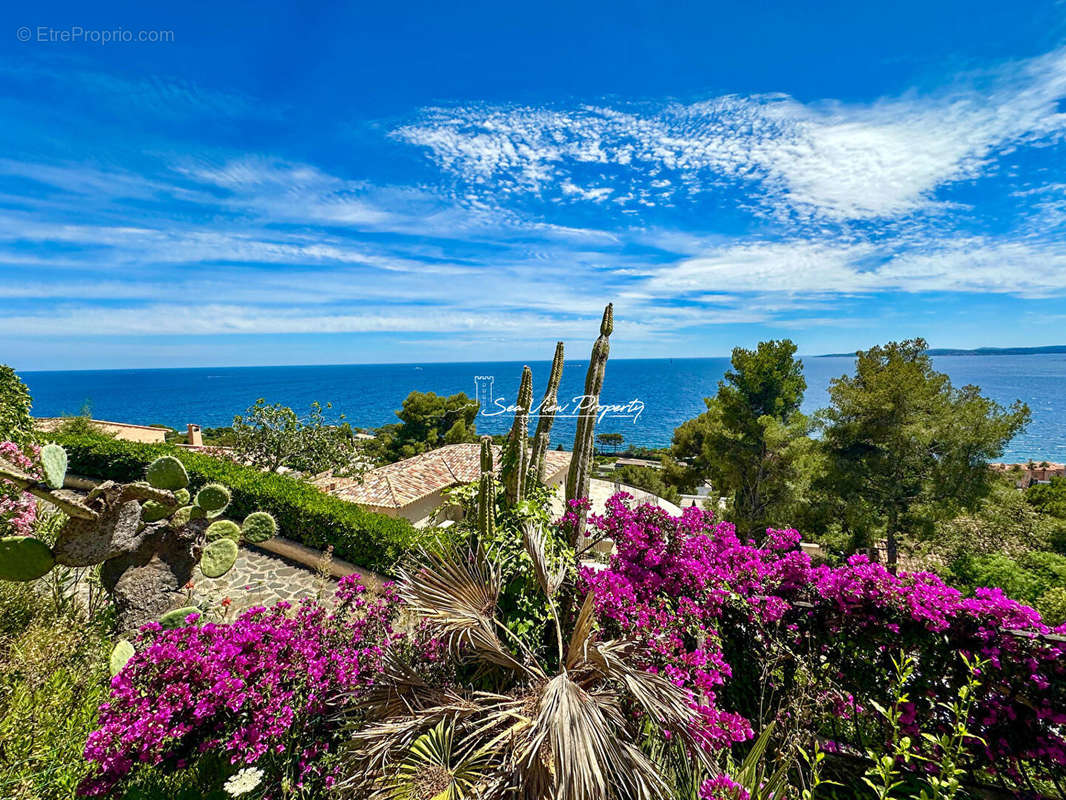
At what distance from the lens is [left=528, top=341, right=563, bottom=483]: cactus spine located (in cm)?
434

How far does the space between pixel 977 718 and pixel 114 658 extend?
6.35m

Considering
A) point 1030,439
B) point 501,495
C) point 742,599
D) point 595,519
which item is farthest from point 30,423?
point 1030,439

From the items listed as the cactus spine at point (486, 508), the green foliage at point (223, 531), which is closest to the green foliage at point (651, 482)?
the green foliage at point (223, 531)

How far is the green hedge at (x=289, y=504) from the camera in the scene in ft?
27.2

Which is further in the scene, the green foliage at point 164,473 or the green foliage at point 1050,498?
the green foliage at point 1050,498

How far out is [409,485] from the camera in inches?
586

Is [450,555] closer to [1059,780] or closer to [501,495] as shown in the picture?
[501,495]

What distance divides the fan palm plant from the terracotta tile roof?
821 centimetres

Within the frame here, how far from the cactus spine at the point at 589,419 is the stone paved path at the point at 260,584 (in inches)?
174

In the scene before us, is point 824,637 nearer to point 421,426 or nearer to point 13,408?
point 13,408

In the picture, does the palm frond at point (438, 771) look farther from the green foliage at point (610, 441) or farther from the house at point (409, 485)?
the green foliage at point (610, 441)

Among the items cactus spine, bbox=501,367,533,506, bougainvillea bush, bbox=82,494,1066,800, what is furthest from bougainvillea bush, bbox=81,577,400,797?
cactus spine, bbox=501,367,533,506

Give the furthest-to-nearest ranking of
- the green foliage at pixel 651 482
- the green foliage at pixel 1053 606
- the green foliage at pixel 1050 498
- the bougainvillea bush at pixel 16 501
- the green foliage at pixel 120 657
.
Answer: the green foliage at pixel 651 482
the green foliage at pixel 1050 498
the green foliage at pixel 1053 606
the bougainvillea bush at pixel 16 501
the green foliage at pixel 120 657

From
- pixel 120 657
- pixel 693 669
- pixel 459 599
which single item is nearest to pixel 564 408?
pixel 459 599
